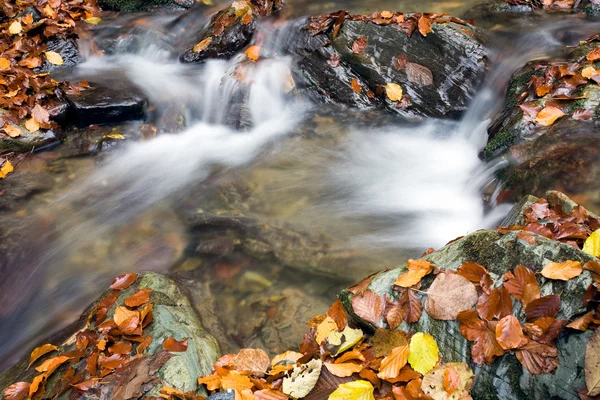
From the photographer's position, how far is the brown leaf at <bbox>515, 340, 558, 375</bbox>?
2.14 metres

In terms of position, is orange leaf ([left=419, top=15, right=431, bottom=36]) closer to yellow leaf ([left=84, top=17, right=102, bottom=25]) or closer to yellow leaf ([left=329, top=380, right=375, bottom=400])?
yellow leaf ([left=329, top=380, right=375, bottom=400])

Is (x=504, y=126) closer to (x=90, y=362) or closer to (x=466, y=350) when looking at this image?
(x=466, y=350)

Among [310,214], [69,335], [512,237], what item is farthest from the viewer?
[310,214]

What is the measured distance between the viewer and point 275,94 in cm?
676

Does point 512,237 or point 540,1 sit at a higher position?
point 540,1

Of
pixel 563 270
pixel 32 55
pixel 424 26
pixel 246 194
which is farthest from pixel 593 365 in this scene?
pixel 32 55

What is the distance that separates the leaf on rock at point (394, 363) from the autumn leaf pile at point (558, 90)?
319 centimetres

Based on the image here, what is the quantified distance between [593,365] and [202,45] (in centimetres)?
695

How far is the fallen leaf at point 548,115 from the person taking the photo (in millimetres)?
4532

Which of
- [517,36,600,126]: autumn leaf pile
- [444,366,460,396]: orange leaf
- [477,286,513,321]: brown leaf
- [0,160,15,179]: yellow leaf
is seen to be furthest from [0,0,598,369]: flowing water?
[477,286,513,321]: brown leaf

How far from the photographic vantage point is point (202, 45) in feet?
24.2

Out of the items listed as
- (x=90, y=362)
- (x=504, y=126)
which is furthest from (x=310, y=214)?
(x=90, y=362)

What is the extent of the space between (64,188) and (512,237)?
5.15 meters

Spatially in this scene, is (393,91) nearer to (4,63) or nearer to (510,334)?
(510,334)
